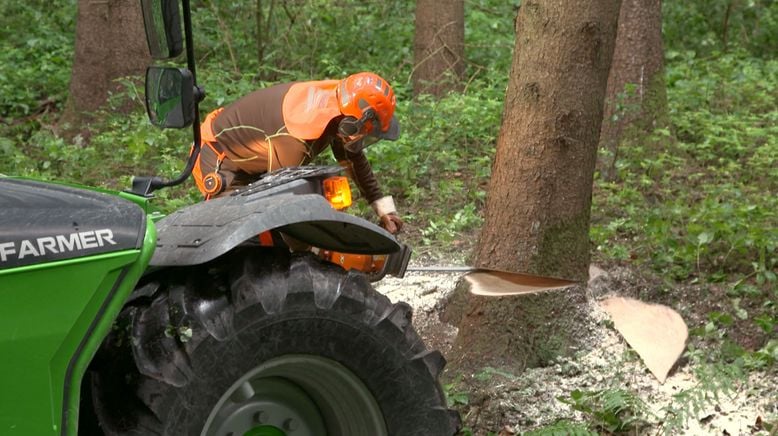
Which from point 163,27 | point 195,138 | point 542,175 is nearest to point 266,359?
point 195,138

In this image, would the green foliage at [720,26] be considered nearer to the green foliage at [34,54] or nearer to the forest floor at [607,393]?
the green foliage at [34,54]

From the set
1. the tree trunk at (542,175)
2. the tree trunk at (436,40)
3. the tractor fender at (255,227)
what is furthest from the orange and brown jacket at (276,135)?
the tree trunk at (436,40)

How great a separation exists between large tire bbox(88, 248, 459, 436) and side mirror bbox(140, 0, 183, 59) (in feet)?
2.30

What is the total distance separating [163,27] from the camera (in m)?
3.02

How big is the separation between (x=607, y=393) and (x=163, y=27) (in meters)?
2.77

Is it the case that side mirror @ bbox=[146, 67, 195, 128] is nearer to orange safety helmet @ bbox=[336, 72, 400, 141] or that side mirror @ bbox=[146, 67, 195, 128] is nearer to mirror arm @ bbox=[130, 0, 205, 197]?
mirror arm @ bbox=[130, 0, 205, 197]

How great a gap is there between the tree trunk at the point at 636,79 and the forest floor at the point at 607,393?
3978 mm

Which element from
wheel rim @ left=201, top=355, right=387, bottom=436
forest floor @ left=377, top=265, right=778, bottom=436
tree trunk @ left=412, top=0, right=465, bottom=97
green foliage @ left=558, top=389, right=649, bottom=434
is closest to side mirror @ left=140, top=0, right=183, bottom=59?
wheel rim @ left=201, top=355, right=387, bottom=436

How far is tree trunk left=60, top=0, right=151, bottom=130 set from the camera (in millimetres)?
11234

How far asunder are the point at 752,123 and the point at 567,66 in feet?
19.6

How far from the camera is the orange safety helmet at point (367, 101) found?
5.62 meters

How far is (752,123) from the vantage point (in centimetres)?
1048

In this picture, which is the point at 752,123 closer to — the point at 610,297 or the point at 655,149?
the point at 655,149

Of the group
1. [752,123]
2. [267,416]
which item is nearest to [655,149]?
[752,123]
